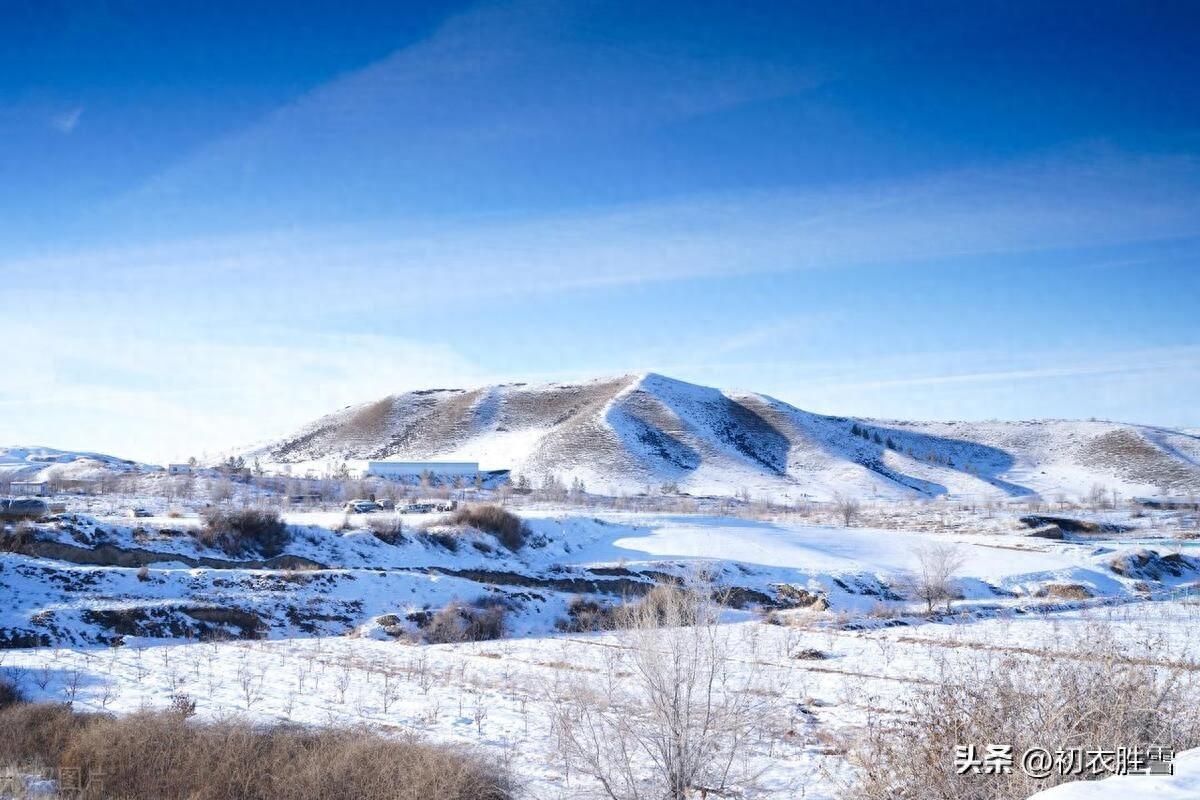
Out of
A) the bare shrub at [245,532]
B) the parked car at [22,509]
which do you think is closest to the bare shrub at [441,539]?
the bare shrub at [245,532]

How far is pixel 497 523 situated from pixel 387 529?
25.1 feet

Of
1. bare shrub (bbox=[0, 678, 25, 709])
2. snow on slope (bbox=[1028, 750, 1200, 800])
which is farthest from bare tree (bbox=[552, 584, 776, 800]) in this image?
bare shrub (bbox=[0, 678, 25, 709])

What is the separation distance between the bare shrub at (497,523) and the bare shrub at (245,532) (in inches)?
438

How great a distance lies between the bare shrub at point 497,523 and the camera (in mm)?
49969

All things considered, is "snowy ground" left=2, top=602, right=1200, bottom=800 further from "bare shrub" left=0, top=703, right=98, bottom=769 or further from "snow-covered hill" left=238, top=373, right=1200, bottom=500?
"snow-covered hill" left=238, top=373, right=1200, bottom=500

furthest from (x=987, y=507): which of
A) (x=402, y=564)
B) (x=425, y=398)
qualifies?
(x=425, y=398)

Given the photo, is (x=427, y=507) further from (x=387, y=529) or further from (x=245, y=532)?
(x=245, y=532)

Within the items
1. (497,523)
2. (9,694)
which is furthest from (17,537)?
(497,523)

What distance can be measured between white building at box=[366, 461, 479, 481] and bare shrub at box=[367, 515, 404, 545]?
186ft

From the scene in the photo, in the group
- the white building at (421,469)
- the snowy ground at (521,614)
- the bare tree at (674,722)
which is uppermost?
the white building at (421,469)

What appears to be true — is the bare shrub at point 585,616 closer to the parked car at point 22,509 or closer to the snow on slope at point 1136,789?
the parked car at point 22,509

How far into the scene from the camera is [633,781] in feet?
33.5

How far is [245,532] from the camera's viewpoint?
41094 millimetres

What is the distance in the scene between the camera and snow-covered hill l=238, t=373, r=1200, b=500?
4587 inches
